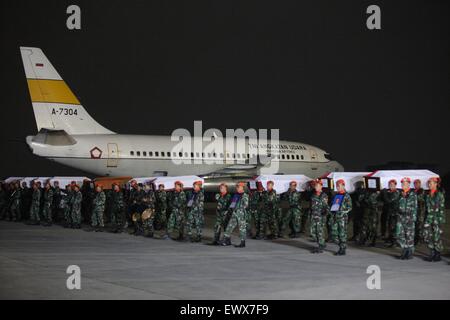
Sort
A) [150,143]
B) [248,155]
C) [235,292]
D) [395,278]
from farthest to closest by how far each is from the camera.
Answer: [248,155], [150,143], [395,278], [235,292]

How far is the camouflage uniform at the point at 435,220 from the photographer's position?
41.7 feet

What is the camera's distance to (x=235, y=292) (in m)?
9.23

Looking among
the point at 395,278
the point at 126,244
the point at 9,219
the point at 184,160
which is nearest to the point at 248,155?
the point at 184,160

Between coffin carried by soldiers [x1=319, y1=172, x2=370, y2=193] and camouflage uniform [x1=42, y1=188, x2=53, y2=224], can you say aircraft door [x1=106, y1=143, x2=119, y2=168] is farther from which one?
coffin carried by soldiers [x1=319, y1=172, x2=370, y2=193]

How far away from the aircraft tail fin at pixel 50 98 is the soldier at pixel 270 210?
16.6 metres

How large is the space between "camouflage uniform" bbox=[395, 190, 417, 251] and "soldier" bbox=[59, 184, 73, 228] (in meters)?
11.2

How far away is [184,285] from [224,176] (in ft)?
65.9

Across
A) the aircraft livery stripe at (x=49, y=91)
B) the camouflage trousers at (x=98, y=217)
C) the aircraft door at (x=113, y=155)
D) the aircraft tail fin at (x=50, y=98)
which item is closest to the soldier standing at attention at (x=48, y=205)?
the camouflage trousers at (x=98, y=217)

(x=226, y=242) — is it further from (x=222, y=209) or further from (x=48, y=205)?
(x=48, y=205)

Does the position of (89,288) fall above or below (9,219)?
above

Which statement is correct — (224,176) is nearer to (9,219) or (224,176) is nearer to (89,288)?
(9,219)

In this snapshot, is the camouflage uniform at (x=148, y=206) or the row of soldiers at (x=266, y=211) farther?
the camouflage uniform at (x=148, y=206)

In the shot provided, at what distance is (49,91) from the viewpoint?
101ft

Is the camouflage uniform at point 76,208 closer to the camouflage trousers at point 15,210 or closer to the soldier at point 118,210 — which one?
the soldier at point 118,210
